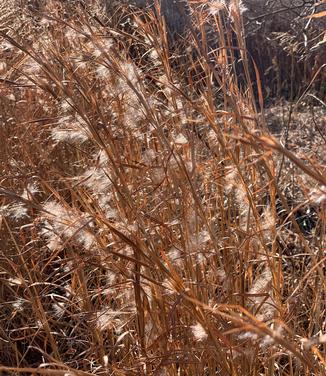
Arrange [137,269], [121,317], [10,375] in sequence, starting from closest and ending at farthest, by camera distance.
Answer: [137,269] < [121,317] < [10,375]

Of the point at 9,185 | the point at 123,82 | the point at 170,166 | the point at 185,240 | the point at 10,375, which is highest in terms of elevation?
the point at 123,82

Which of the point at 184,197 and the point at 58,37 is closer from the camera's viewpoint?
the point at 184,197

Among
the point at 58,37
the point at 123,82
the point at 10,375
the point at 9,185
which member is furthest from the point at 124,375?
the point at 58,37

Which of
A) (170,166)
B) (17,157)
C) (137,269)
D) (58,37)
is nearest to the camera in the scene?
(137,269)

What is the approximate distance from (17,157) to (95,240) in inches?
49.8

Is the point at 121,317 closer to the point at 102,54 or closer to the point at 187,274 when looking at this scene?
the point at 187,274

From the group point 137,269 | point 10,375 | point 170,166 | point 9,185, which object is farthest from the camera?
point 9,185

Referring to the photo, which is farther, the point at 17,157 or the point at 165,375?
the point at 17,157

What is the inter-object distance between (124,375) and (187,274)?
24cm

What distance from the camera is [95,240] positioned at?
142 centimetres

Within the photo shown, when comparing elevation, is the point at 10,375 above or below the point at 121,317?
below

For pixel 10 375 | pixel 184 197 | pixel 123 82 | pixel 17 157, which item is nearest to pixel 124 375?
pixel 184 197

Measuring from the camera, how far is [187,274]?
1.52m

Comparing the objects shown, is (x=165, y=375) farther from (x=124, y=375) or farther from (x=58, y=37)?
(x=58, y=37)
